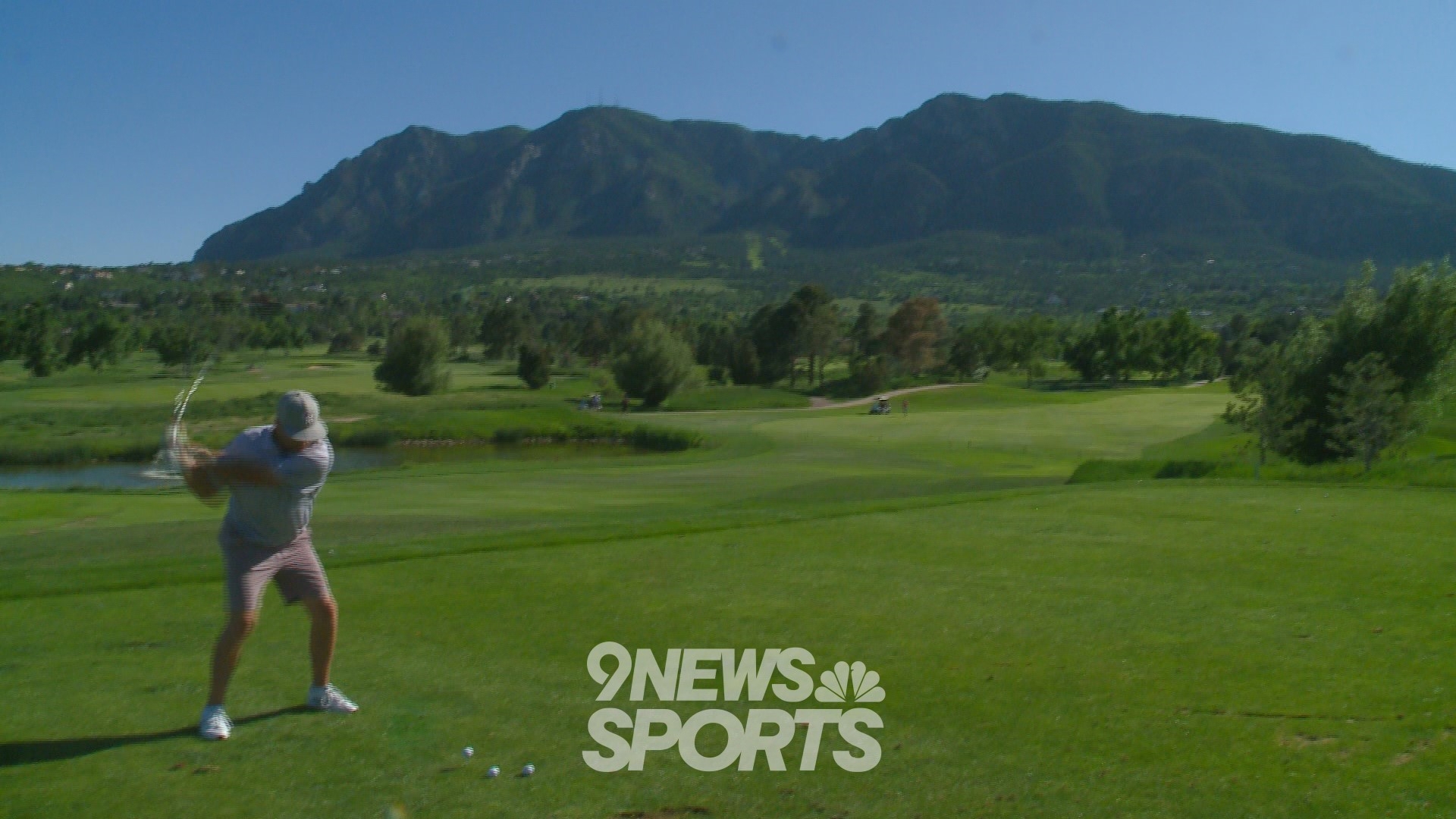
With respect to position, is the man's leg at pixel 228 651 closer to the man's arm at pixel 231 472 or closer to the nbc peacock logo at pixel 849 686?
the man's arm at pixel 231 472

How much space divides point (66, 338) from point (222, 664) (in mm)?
104267

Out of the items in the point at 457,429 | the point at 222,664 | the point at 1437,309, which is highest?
the point at 1437,309

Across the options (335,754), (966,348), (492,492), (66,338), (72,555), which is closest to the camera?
(335,754)

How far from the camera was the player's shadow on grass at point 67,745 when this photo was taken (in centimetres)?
664

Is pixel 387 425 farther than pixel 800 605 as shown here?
Yes

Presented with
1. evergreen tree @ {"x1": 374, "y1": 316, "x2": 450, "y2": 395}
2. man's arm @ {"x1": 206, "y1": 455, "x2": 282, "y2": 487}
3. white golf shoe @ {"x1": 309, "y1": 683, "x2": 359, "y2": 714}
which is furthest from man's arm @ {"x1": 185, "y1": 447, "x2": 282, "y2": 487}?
evergreen tree @ {"x1": 374, "y1": 316, "x2": 450, "y2": 395}

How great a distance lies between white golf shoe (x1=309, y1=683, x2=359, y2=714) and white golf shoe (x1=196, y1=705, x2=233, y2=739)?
0.54 m

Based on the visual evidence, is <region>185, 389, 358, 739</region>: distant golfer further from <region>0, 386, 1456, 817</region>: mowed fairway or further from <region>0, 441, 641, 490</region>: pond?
<region>0, 441, 641, 490</region>: pond

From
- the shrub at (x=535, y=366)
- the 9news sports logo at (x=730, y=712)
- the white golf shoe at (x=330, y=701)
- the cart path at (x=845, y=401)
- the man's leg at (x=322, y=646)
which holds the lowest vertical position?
the cart path at (x=845, y=401)

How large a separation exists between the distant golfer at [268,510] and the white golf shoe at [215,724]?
178mm

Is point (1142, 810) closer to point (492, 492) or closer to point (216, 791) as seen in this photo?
point (216, 791)

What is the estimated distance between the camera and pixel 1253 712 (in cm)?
718

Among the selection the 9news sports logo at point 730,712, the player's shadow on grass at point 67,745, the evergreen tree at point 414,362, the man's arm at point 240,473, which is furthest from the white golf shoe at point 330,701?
the evergreen tree at point 414,362

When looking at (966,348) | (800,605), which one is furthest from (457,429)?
(966,348)
